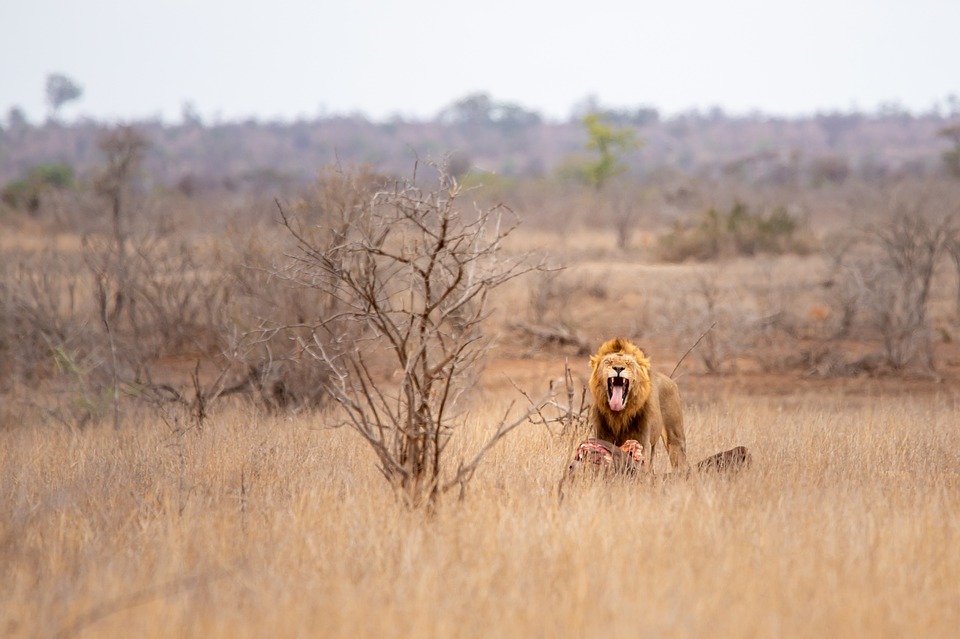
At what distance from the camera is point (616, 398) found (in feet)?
20.2

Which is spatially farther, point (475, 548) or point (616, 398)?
point (616, 398)

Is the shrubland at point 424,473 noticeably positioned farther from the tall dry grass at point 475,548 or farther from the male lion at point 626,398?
the male lion at point 626,398

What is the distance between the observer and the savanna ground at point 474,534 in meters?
3.66

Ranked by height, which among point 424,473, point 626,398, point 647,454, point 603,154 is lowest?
point 647,454

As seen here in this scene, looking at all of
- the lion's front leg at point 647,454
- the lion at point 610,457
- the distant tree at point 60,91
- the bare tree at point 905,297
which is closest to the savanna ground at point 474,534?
the lion at point 610,457

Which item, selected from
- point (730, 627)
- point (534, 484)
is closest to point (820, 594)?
point (730, 627)

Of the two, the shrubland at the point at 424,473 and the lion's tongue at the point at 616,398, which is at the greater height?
the lion's tongue at the point at 616,398

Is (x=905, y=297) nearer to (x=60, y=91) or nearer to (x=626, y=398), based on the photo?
(x=626, y=398)

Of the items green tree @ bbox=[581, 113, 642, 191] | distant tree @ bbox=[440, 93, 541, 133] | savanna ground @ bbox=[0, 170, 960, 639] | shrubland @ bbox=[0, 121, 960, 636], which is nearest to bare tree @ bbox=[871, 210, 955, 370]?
shrubland @ bbox=[0, 121, 960, 636]

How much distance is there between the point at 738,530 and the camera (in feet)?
15.7

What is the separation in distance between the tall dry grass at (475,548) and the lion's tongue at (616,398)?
1.78 feet

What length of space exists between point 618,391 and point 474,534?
182cm

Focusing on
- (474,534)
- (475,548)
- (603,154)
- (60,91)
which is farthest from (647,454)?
(60,91)

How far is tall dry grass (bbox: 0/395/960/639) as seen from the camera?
11.9ft
